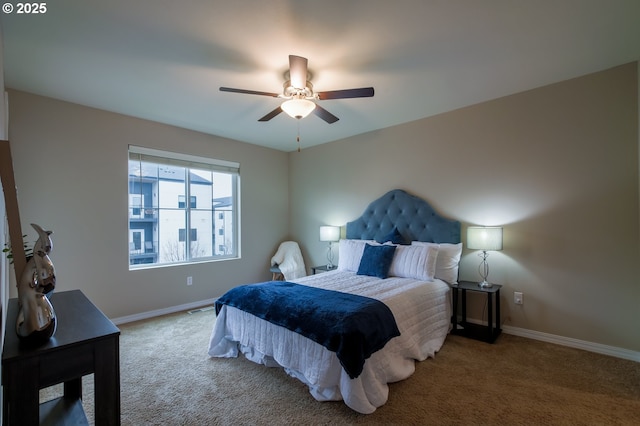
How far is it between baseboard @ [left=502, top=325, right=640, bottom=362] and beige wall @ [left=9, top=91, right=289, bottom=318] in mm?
3985

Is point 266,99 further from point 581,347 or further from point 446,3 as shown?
point 581,347

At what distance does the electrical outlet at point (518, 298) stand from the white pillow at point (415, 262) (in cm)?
87

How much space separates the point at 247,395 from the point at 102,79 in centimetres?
310

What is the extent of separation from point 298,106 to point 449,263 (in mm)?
2407

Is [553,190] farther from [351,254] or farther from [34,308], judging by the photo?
[34,308]

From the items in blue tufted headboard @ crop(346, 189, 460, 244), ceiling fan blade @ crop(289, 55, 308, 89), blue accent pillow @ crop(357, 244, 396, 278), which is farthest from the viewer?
blue tufted headboard @ crop(346, 189, 460, 244)

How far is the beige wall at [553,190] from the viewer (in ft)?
8.54

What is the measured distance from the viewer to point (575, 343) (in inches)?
111

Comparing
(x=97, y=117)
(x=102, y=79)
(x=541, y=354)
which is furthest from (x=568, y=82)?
(x=97, y=117)

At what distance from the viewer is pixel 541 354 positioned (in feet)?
8.87

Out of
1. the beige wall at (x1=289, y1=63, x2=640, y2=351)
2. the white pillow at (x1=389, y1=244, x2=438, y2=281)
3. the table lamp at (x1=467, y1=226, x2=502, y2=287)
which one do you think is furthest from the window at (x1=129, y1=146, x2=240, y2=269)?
the table lamp at (x1=467, y1=226, x2=502, y2=287)

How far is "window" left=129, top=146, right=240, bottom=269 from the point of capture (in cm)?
386

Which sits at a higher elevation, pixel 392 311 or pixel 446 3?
pixel 446 3

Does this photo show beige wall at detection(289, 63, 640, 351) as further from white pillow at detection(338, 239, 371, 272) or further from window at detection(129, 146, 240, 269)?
→ window at detection(129, 146, 240, 269)
